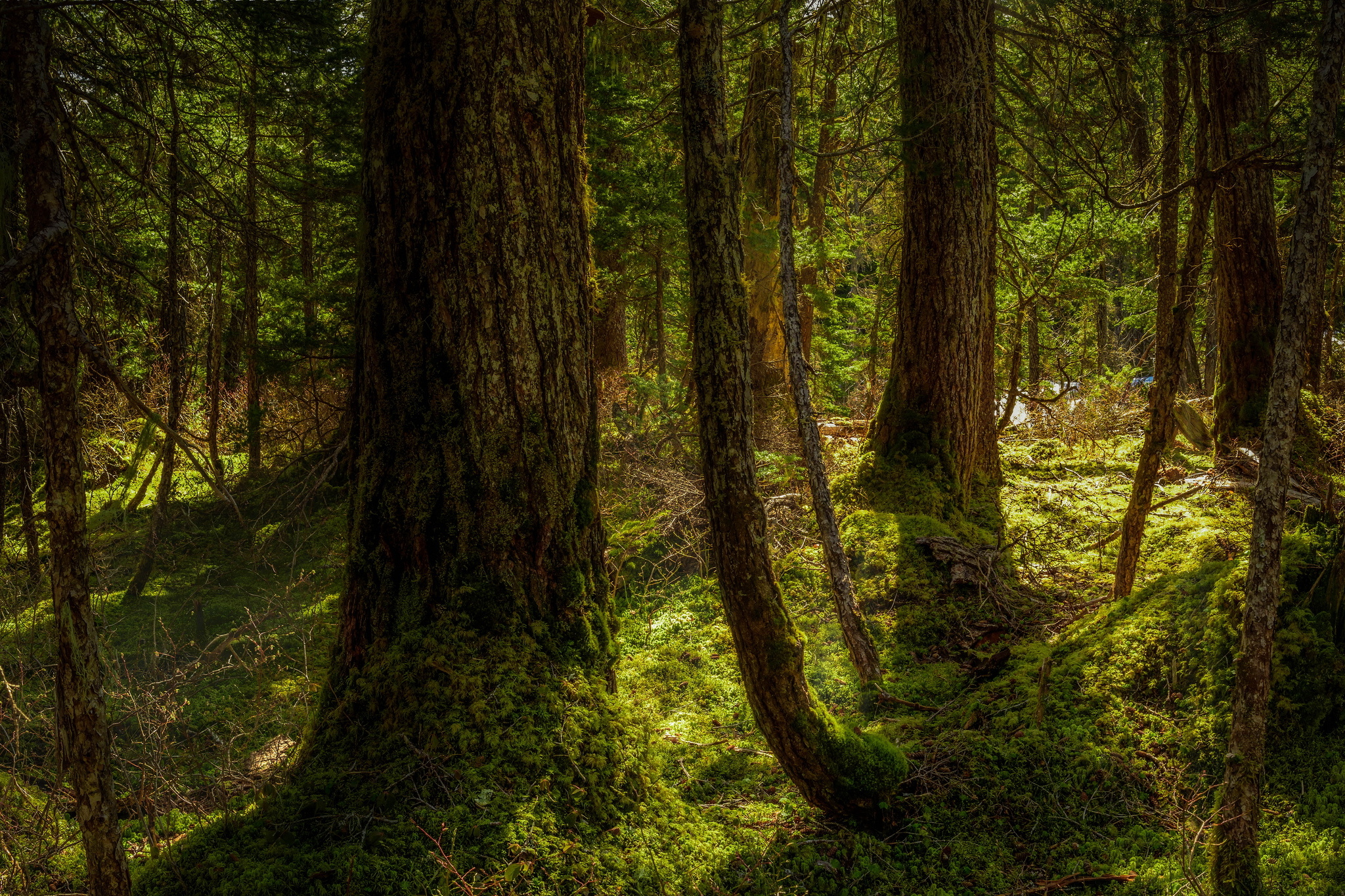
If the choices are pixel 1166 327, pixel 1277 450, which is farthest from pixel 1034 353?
pixel 1277 450

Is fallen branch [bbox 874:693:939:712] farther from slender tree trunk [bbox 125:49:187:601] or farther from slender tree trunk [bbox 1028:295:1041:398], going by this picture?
slender tree trunk [bbox 1028:295:1041:398]

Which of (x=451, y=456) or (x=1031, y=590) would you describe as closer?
(x=451, y=456)

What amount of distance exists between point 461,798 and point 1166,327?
508 cm

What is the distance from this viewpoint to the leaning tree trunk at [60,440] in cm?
277

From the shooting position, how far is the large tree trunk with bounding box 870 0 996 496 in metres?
7.17

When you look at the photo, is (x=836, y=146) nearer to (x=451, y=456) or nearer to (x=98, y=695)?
(x=451, y=456)

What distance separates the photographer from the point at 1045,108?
25.0 feet

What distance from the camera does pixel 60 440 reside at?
2.81 meters

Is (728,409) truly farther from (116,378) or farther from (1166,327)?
(1166,327)

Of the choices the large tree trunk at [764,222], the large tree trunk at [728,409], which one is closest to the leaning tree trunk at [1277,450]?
the large tree trunk at [728,409]

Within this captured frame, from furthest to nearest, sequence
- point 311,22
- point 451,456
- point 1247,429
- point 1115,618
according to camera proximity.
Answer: point 1247,429 < point 311,22 < point 1115,618 < point 451,456

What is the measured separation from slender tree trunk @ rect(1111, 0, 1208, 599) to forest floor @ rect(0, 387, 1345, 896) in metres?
0.41

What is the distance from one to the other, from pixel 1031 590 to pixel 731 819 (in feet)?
12.4

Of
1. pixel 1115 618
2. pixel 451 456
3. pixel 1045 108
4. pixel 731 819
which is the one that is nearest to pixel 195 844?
pixel 451 456
